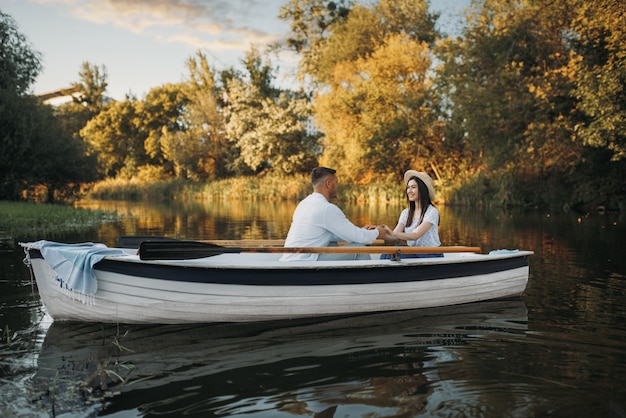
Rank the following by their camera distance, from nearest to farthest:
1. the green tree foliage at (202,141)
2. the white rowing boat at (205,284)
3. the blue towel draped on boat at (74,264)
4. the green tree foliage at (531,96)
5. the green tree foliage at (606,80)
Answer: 1. the blue towel draped on boat at (74,264)
2. the white rowing boat at (205,284)
3. the green tree foliage at (606,80)
4. the green tree foliage at (531,96)
5. the green tree foliage at (202,141)

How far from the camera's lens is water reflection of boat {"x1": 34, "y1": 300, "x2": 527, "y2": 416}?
3855mm

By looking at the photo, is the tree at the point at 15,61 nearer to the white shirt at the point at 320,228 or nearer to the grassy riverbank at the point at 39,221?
the grassy riverbank at the point at 39,221

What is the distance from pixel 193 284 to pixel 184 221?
1358 cm

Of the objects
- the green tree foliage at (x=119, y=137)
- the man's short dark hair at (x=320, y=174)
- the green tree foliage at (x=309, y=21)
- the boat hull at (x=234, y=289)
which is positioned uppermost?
the green tree foliage at (x=309, y=21)

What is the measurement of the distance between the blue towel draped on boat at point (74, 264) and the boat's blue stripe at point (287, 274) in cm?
11

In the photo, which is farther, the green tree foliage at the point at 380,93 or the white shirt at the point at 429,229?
the green tree foliage at the point at 380,93

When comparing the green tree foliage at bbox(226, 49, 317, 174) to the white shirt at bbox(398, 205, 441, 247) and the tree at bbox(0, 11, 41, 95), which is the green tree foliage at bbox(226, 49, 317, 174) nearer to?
the tree at bbox(0, 11, 41, 95)

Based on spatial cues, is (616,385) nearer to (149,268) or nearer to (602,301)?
(602,301)

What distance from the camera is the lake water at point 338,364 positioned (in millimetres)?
3736

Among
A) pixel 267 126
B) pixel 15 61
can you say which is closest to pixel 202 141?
pixel 267 126

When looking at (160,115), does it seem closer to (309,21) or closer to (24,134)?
(309,21)

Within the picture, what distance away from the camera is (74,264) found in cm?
520

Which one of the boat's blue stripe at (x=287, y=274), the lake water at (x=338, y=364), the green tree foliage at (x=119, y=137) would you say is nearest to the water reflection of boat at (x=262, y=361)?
the lake water at (x=338, y=364)

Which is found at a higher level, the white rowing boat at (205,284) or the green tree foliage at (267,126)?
the green tree foliage at (267,126)
